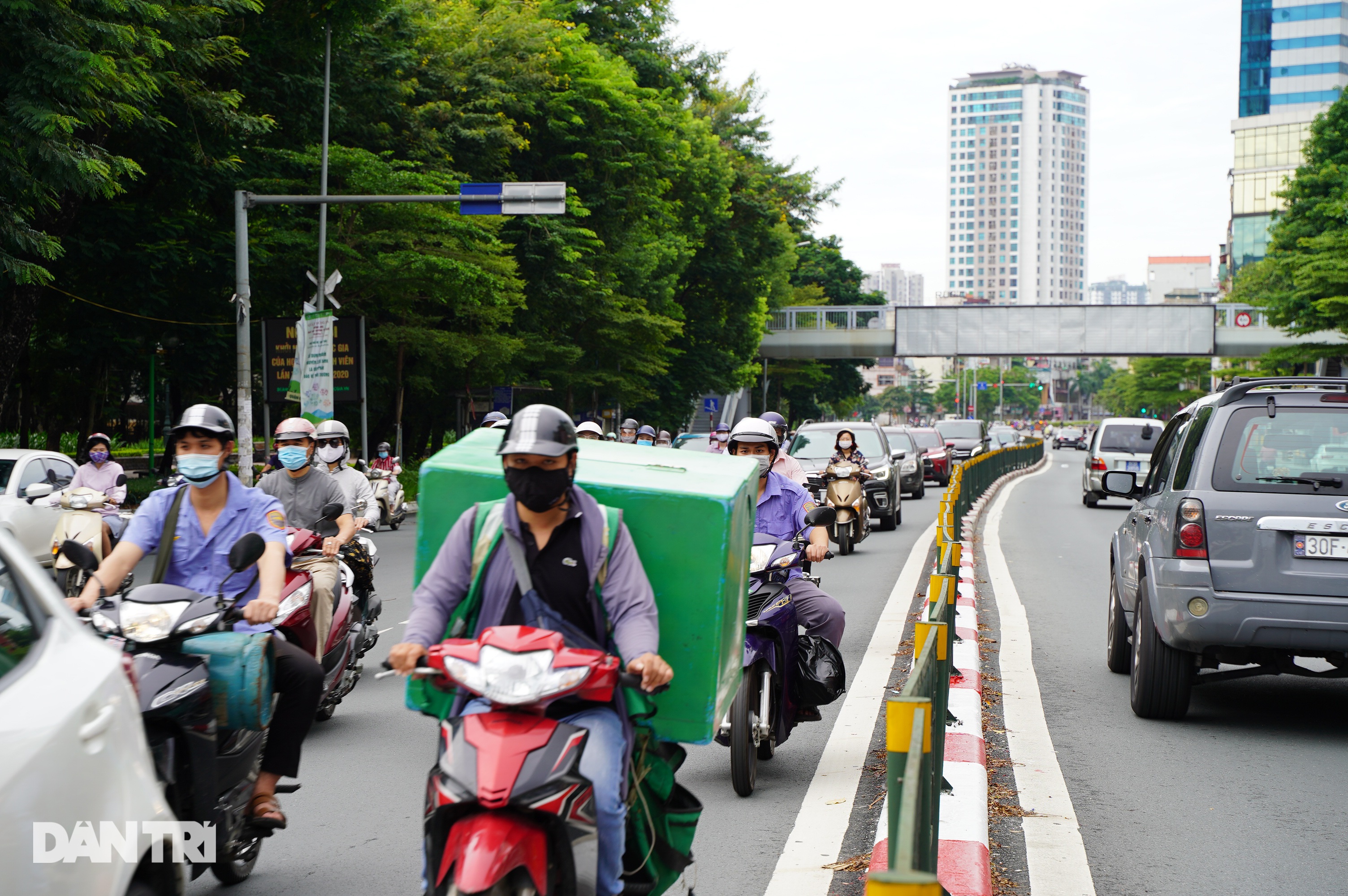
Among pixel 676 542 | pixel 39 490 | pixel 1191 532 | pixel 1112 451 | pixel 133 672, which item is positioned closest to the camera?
pixel 676 542

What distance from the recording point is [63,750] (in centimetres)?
272

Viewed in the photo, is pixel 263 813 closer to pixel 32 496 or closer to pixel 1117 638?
pixel 1117 638

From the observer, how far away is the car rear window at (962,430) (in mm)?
46750

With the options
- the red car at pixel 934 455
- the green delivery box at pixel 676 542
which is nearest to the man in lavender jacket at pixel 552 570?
the green delivery box at pixel 676 542

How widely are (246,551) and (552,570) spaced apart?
1337 mm

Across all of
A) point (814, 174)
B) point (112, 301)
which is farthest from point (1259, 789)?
point (814, 174)

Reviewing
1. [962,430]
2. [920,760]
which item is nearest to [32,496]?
[920,760]

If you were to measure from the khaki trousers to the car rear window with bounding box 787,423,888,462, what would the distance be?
45.5 ft

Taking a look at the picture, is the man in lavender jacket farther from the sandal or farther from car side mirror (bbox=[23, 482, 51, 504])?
car side mirror (bbox=[23, 482, 51, 504])

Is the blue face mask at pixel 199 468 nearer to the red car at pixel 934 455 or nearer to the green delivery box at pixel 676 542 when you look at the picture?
the green delivery box at pixel 676 542

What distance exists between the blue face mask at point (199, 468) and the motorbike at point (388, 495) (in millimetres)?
17388

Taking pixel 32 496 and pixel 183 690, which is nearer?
pixel 183 690

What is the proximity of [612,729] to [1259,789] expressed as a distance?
3.95 m

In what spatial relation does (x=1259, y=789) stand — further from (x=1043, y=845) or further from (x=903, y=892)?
(x=903, y=892)
